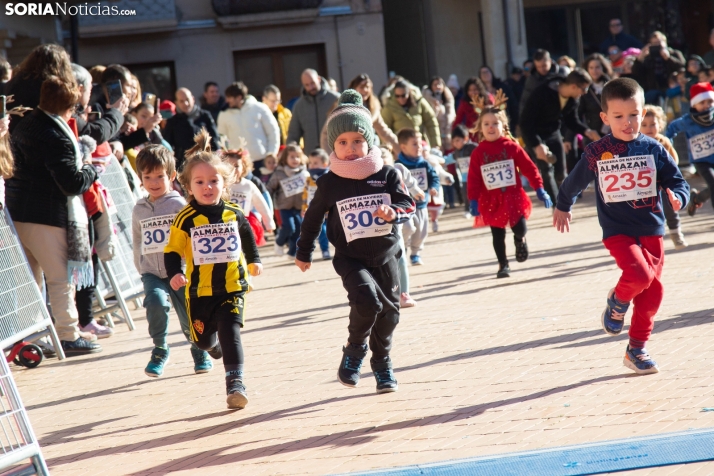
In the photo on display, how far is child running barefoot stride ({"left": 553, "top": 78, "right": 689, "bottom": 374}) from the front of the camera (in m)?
5.72

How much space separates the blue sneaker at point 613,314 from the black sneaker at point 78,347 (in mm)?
4093

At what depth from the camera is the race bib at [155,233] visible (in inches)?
272

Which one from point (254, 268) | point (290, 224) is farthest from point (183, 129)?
point (254, 268)

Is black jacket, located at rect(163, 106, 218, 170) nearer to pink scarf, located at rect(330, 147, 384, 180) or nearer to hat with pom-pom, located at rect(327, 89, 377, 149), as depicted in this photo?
hat with pom-pom, located at rect(327, 89, 377, 149)

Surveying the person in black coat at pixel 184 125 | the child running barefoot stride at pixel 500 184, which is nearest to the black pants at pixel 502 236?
the child running barefoot stride at pixel 500 184

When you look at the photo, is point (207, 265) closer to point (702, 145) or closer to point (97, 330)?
point (97, 330)

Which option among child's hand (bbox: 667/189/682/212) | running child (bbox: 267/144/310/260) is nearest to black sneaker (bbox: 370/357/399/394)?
child's hand (bbox: 667/189/682/212)

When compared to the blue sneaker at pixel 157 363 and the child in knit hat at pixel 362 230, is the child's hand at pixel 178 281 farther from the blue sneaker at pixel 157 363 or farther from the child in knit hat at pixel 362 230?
the blue sneaker at pixel 157 363

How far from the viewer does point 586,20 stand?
27.6 meters

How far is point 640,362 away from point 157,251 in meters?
3.09

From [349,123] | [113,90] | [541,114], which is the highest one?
[113,90]

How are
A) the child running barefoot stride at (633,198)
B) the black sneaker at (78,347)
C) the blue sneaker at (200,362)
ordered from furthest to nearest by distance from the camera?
the black sneaker at (78,347) < the blue sneaker at (200,362) < the child running barefoot stride at (633,198)

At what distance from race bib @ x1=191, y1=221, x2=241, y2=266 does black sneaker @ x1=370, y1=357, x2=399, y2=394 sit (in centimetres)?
101

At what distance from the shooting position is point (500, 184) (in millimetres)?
9922
